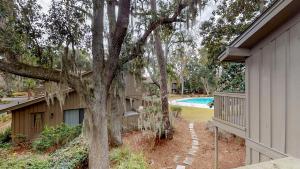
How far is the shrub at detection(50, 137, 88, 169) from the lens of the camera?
7152 mm

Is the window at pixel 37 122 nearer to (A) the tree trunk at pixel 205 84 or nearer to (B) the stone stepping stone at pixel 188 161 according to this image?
(B) the stone stepping stone at pixel 188 161

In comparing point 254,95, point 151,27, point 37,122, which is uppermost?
point 151,27

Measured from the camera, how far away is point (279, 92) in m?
4.37

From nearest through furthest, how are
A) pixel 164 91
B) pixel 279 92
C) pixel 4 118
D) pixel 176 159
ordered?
pixel 279 92
pixel 176 159
pixel 164 91
pixel 4 118

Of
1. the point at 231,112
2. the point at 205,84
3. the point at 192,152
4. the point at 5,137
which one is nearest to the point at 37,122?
the point at 5,137

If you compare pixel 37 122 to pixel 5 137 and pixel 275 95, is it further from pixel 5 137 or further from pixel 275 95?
pixel 275 95

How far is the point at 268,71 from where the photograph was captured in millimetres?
4727

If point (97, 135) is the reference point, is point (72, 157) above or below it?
below

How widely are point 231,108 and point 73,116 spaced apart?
31.9 feet

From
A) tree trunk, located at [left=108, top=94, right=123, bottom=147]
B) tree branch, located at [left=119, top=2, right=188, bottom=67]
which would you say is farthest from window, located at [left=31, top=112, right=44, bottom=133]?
tree branch, located at [left=119, top=2, right=188, bottom=67]

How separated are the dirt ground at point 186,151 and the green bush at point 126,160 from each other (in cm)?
104

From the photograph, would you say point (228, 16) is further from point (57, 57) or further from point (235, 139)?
point (57, 57)

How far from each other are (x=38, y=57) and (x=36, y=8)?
1395mm

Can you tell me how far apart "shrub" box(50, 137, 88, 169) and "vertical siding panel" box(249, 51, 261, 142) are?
575 cm
